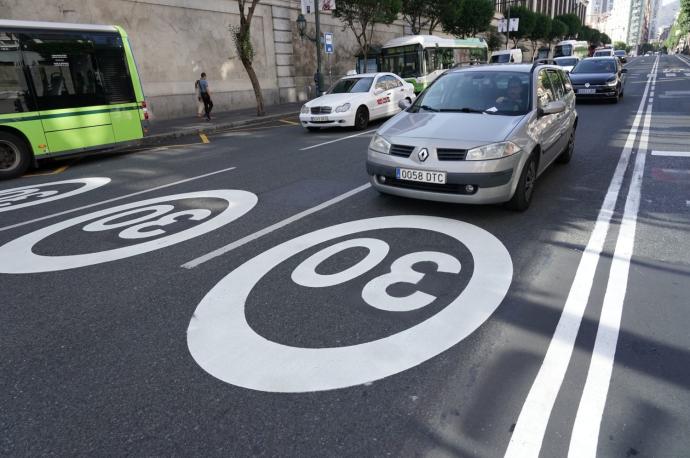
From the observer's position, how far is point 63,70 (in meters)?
10.1

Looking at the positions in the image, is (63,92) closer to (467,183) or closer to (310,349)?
(467,183)

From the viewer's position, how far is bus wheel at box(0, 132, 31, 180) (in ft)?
30.4

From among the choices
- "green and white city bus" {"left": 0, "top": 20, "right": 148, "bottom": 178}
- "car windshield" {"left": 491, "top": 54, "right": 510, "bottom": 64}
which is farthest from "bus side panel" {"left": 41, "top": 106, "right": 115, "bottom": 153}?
"car windshield" {"left": 491, "top": 54, "right": 510, "bottom": 64}

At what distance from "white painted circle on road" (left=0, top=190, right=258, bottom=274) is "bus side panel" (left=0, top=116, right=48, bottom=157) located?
15.5ft

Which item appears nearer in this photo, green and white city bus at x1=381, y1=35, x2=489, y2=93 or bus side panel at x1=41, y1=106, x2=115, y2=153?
bus side panel at x1=41, y1=106, x2=115, y2=153

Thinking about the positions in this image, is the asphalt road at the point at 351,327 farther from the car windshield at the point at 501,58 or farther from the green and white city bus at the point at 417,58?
the car windshield at the point at 501,58

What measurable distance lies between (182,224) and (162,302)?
79.1 inches

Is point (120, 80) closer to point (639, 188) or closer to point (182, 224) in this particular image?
point (182, 224)

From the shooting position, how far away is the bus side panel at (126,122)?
1101cm

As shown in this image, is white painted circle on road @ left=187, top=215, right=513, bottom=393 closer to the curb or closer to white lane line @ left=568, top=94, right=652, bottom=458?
white lane line @ left=568, top=94, right=652, bottom=458

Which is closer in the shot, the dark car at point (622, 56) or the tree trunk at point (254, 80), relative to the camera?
the tree trunk at point (254, 80)

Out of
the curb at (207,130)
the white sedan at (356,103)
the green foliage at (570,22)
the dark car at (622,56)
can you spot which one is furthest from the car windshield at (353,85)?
the green foliage at (570,22)

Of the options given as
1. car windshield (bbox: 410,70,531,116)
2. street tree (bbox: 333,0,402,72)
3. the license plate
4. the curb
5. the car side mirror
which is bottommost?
the curb

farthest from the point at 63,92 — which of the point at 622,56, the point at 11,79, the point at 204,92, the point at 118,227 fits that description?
the point at 622,56
